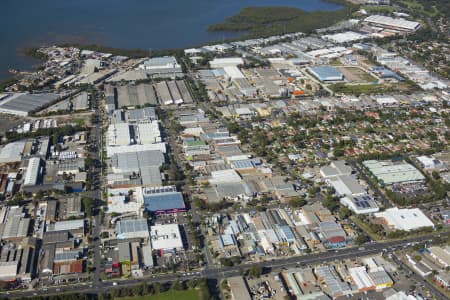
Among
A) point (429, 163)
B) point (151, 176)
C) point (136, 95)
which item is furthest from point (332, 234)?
point (136, 95)

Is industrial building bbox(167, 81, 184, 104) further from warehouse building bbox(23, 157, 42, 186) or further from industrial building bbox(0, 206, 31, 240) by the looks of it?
industrial building bbox(0, 206, 31, 240)

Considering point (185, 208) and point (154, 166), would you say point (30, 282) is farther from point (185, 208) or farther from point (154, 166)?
point (154, 166)

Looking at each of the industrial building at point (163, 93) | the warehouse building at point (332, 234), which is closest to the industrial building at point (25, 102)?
the industrial building at point (163, 93)

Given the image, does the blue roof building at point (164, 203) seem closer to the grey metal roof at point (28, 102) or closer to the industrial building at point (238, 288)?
the industrial building at point (238, 288)

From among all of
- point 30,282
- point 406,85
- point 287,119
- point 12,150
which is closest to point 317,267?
point 30,282

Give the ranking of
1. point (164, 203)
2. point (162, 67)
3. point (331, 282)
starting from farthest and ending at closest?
point (162, 67), point (164, 203), point (331, 282)

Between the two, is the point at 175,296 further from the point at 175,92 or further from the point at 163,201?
the point at 175,92
